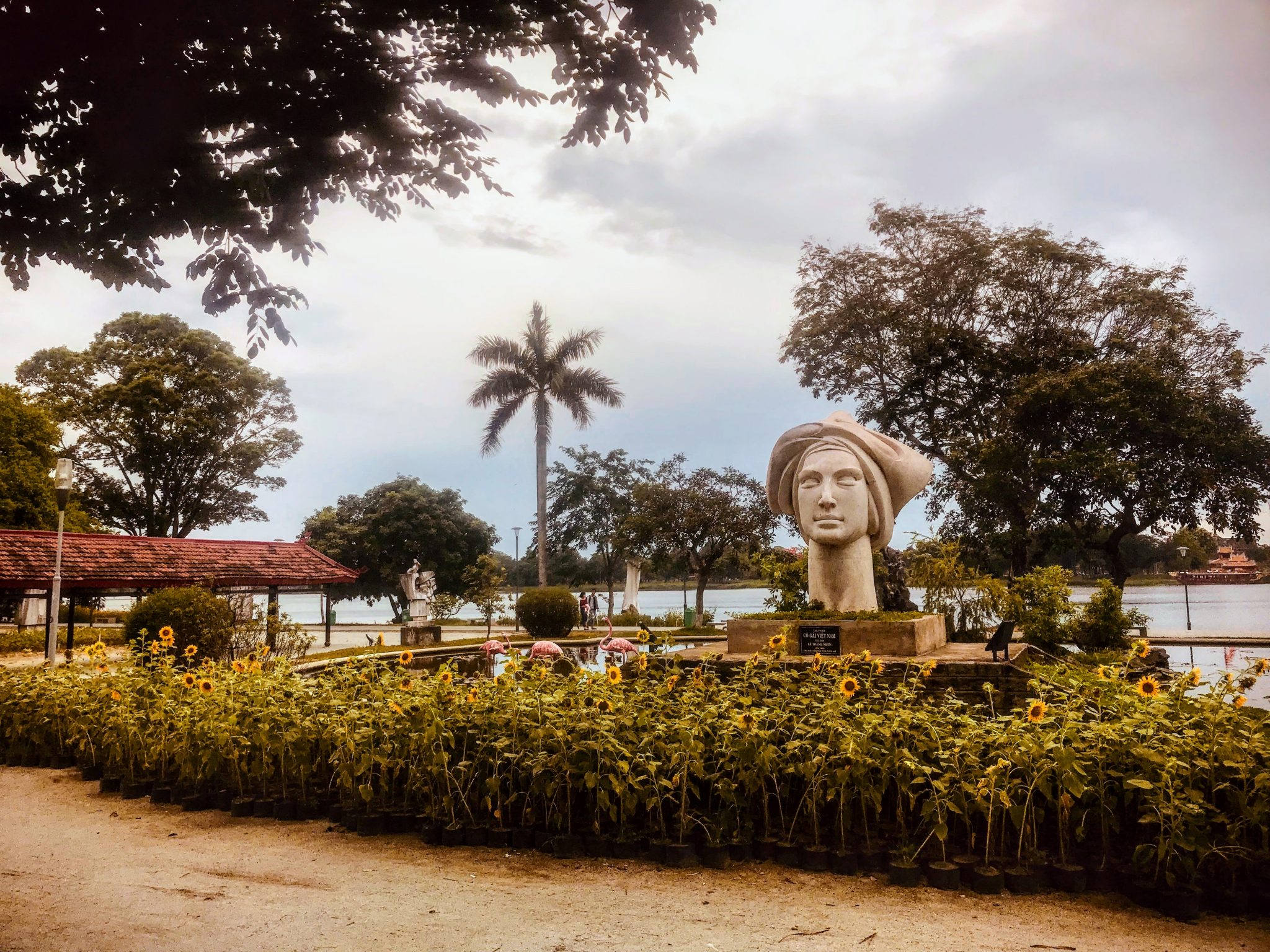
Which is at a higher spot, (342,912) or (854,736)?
(854,736)

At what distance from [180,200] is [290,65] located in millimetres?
713

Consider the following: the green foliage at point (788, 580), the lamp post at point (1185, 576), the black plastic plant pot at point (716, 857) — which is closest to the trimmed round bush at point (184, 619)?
the green foliage at point (788, 580)

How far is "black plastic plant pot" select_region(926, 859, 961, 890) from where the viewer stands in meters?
3.42

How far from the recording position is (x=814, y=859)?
3.69 metres

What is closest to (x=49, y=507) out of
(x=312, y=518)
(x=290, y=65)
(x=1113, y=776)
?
(x=312, y=518)

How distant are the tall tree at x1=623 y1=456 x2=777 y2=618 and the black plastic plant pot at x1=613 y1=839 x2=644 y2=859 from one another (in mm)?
22503

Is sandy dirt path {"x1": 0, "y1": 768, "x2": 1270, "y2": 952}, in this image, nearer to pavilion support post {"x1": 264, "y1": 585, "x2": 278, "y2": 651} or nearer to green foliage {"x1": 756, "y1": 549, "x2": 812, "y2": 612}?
green foliage {"x1": 756, "y1": 549, "x2": 812, "y2": 612}

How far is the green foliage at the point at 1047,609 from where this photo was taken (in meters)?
12.1

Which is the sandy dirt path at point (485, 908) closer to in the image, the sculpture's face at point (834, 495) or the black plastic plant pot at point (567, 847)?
the black plastic plant pot at point (567, 847)

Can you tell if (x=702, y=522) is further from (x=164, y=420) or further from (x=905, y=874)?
(x=905, y=874)

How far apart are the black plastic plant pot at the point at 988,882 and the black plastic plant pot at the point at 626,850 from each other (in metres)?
1.41

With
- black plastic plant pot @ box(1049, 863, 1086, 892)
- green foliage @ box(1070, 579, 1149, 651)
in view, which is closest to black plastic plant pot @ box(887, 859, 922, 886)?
black plastic plant pot @ box(1049, 863, 1086, 892)

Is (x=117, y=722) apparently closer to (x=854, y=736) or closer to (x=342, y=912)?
(x=342, y=912)

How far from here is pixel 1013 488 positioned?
21.4 m
